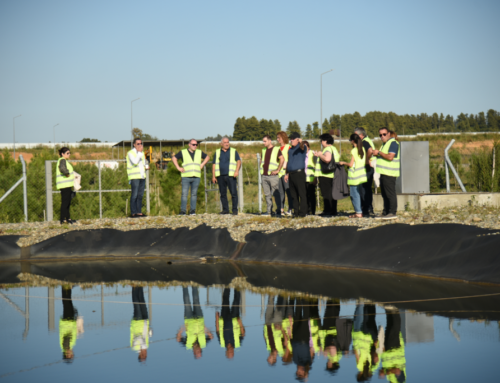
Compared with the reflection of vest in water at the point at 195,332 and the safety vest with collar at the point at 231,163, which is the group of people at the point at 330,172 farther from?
the reflection of vest in water at the point at 195,332

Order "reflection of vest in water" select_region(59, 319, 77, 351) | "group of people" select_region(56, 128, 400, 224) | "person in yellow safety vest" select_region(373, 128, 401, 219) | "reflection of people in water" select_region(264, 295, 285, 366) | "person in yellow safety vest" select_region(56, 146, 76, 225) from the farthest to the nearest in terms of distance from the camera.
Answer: "person in yellow safety vest" select_region(56, 146, 76, 225) < "group of people" select_region(56, 128, 400, 224) < "person in yellow safety vest" select_region(373, 128, 401, 219) < "reflection of vest in water" select_region(59, 319, 77, 351) < "reflection of people in water" select_region(264, 295, 285, 366)

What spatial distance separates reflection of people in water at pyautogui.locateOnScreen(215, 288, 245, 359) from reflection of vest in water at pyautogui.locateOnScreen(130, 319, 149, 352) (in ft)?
2.36

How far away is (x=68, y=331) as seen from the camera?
6125 mm

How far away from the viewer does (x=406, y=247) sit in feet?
29.9

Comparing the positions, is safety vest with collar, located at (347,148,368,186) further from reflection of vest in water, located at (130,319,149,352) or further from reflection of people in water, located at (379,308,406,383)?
reflection of vest in water, located at (130,319,149,352)

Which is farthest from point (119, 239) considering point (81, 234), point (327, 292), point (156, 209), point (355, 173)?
point (156, 209)

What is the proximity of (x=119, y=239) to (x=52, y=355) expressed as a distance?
7100mm

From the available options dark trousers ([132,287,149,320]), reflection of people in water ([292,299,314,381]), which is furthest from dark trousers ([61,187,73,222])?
reflection of people in water ([292,299,314,381])

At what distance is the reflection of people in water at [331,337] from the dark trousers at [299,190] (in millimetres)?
5858

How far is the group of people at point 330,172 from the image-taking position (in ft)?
37.1

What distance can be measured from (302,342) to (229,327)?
0.97 m

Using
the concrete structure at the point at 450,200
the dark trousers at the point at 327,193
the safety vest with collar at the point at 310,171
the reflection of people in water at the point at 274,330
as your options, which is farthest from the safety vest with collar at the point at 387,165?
the reflection of people in water at the point at 274,330

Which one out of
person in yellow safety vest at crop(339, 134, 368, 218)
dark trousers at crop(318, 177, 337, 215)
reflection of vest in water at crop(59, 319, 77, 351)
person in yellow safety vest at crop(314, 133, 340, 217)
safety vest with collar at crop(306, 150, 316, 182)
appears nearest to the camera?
reflection of vest in water at crop(59, 319, 77, 351)

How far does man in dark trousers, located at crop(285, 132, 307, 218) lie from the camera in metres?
12.6
